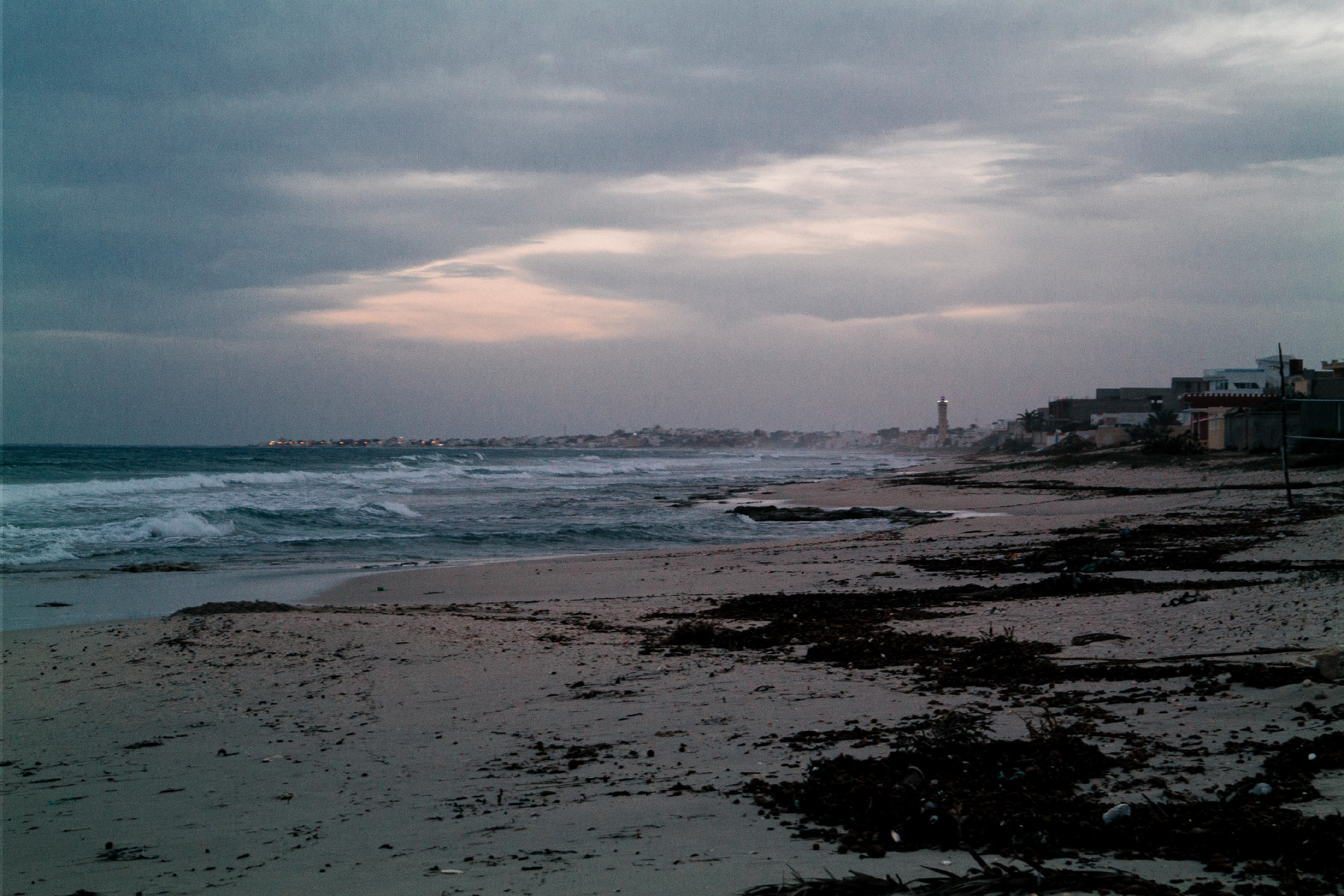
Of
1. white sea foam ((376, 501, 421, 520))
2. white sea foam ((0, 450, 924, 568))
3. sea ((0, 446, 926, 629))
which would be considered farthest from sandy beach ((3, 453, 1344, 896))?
white sea foam ((376, 501, 421, 520))

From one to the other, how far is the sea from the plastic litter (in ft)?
38.4

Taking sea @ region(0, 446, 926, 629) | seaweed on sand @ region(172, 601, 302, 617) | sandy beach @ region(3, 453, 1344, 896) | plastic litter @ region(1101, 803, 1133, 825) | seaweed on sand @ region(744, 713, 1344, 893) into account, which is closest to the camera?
seaweed on sand @ region(744, 713, 1344, 893)

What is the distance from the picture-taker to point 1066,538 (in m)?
16.6

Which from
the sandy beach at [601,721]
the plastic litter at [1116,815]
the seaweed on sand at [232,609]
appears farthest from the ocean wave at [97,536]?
the plastic litter at [1116,815]

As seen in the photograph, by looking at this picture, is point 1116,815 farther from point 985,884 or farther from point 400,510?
point 400,510

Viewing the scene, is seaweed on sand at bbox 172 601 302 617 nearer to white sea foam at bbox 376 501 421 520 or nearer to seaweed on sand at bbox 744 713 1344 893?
seaweed on sand at bbox 744 713 1344 893

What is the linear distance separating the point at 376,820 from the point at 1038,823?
301cm

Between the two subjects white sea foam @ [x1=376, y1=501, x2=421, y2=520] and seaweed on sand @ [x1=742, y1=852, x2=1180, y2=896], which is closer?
seaweed on sand @ [x1=742, y1=852, x2=1180, y2=896]

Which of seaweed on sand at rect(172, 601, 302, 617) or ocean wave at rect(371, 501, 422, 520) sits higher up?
seaweed on sand at rect(172, 601, 302, 617)

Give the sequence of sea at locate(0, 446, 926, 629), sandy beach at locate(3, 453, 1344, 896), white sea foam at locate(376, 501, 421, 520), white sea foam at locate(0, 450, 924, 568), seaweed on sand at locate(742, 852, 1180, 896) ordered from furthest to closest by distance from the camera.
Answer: white sea foam at locate(376, 501, 421, 520), white sea foam at locate(0, 450, 924, 568), sea at locate(0, 446, 926, 629), sandy beach at locate(3, 453, 1344, 896), seaweed on sand at locate(742, 852, 1180, 896)

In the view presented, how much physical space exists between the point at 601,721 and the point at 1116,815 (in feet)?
10.5

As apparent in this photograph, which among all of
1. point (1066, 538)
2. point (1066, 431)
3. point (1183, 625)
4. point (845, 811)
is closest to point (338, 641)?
point (845, 811)

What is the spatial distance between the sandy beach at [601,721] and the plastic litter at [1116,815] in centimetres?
15

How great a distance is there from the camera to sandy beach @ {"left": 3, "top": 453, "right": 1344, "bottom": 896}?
3.60 meters
